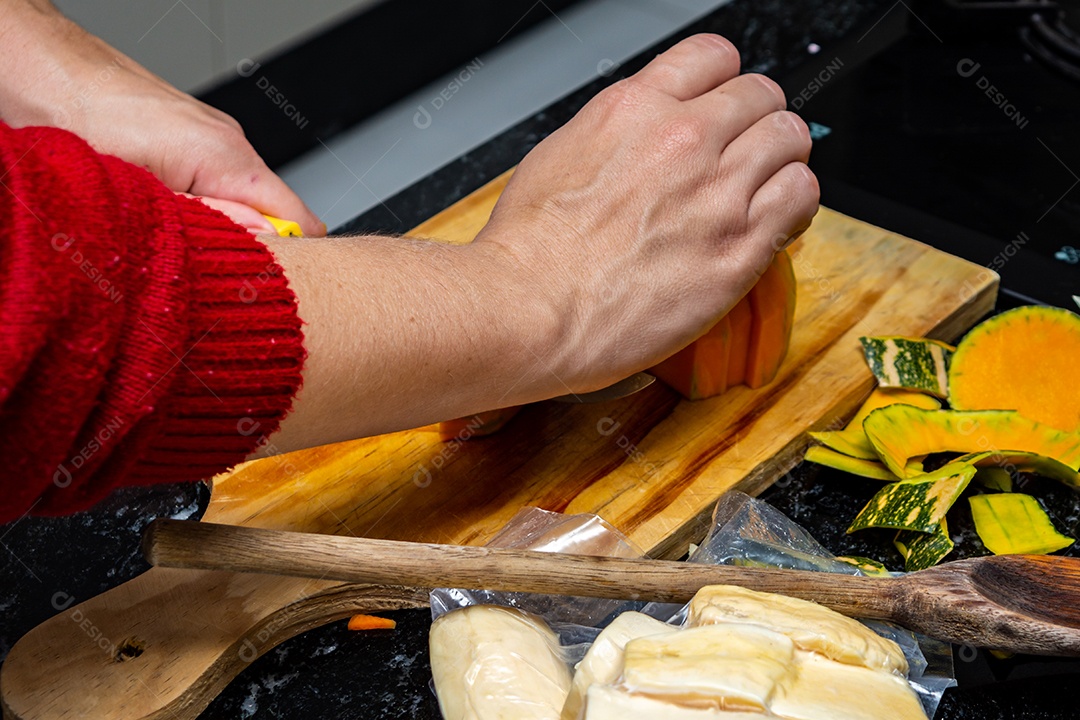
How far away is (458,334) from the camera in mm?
961

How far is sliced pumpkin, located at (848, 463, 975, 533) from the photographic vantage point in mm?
1034

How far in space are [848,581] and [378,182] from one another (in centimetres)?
197

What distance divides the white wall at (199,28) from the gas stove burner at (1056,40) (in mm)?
1603

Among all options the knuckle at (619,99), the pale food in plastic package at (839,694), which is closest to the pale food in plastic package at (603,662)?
the pale food in plastic package at (839,694)

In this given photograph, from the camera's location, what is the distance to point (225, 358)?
83 centimetres

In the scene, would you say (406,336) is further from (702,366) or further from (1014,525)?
(1014,525)

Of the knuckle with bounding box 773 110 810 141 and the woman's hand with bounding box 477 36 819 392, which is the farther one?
the knuckle with bounding box 773 110 810 141

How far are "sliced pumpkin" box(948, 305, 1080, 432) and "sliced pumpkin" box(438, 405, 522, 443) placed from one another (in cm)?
48

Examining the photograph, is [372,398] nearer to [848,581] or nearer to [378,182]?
[848,581]

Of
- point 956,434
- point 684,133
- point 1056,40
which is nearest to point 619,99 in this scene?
point 684,133

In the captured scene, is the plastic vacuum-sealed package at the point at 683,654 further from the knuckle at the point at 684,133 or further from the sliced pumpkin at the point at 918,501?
the knuckle at the point at 684,133

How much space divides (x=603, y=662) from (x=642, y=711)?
7 centimetres

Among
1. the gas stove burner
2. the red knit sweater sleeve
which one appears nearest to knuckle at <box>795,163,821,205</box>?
the red knit sweater sleeve

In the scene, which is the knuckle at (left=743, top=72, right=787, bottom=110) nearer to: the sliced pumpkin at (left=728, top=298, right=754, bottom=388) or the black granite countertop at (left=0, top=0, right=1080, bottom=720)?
the sliced pumpkin at (left=728, top=298, right=754, bottom=388)
